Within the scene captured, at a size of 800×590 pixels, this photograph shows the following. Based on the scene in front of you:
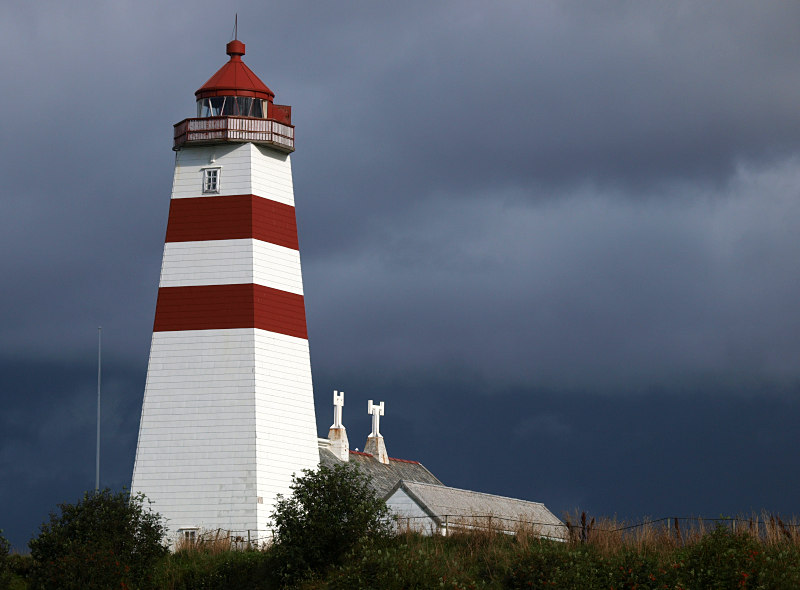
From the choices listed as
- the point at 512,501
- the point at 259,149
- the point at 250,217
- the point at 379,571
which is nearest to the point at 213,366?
the point at 250,217

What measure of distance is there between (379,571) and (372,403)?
1171 inches

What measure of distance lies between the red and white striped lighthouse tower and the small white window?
0.04 meters

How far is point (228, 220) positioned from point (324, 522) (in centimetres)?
1372

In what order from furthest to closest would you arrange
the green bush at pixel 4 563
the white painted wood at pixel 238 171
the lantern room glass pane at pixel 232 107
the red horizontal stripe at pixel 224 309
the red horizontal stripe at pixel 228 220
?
the lantern room glass pane at pixel 232 107 < the white painted wood at pixel 238 171 < the red horizontal stripe at pixel 228 220 < the red horizontal stripe at pixel 224 309 < the green bush at pixel 4 563

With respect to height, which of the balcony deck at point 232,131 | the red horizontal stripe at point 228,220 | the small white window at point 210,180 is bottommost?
the red horizontal stripe at point 228,220

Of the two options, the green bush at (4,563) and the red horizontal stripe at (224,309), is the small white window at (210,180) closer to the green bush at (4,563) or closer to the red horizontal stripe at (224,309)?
the red horizontal stripe at (224,309)

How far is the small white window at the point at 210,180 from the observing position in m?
46.0

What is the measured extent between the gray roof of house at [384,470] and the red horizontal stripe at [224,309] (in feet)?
30.3

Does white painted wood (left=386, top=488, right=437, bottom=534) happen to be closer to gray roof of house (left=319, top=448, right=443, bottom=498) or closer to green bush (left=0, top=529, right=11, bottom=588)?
gray roof of house (left=319, top=448, right=443, bottom=498)

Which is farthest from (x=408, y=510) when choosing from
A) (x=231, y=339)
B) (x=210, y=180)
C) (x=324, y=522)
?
(x=210, y=180)

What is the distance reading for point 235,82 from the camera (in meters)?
47.6

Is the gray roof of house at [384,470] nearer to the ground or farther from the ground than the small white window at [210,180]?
nearer to the ground

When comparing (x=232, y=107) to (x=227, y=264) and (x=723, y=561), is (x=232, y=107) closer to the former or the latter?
(x=227, y=264)

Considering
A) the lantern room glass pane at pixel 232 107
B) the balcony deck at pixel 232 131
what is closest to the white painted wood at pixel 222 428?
the balcony deck at pixel 232 131
